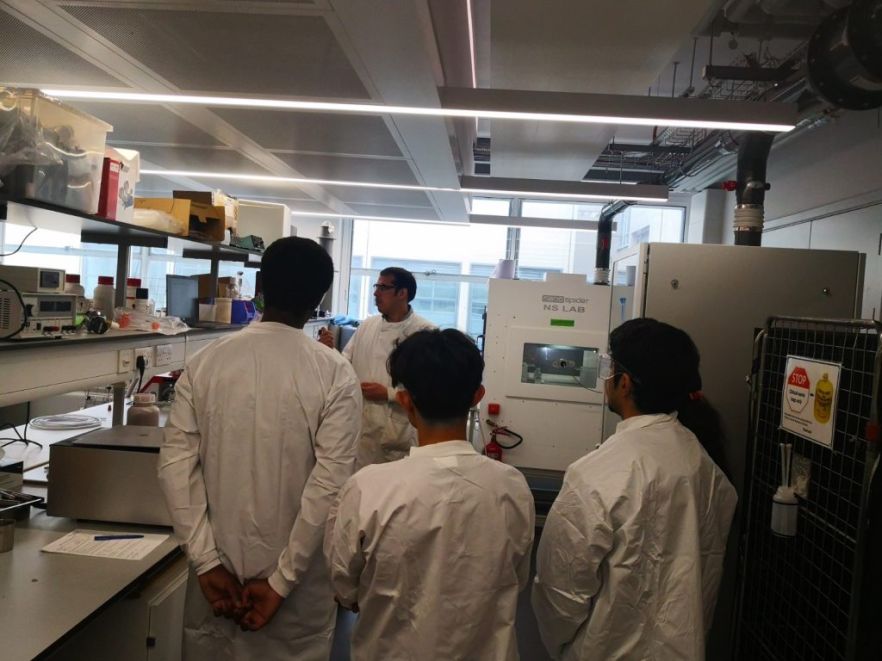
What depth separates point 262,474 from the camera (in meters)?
1.39

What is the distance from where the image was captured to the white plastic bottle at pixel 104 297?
7.09ft

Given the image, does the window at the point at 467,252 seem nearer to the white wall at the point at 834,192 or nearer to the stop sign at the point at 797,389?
the white wall at the point at 834,192

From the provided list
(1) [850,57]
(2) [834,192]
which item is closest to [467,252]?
(2) [834,192]

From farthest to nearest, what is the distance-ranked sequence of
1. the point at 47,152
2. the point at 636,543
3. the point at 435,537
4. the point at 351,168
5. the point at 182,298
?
the point at 351,168 < the point at 182,298 < the point at 47,152 < the point at 636,543 < the point at 435,537

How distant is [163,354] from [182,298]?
1.77 feet

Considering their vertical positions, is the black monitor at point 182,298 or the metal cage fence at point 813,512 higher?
the black monitor at point 182,298

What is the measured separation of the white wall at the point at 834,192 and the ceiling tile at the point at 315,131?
8.10ft

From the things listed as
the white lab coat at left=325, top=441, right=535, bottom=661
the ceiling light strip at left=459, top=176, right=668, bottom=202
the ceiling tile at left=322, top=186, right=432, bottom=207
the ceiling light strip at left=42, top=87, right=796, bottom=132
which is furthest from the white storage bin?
the ceiling tile at left=322, top=186, right=432, bottom=207

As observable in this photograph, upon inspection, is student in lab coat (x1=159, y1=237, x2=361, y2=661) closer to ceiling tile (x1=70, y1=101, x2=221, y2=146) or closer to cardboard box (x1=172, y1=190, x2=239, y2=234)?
cardboard box (x1=172, y1=190, x2=239, y2=234)

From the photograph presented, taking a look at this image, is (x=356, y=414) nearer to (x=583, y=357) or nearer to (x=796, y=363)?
(x=796, y=363)

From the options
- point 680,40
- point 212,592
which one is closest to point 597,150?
point 680,40

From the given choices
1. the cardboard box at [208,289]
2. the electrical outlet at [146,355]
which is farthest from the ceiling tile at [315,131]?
the electrical outlet at [146,355]

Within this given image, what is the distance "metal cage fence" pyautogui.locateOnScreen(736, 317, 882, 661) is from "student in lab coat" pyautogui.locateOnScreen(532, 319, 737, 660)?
35 cm

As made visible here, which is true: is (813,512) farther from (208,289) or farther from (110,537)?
(208,289)
